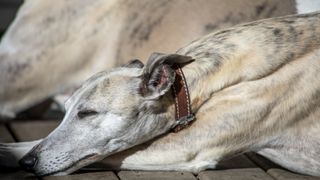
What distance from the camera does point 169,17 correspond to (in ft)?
10.9

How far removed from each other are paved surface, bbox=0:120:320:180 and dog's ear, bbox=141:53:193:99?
1.05 feet

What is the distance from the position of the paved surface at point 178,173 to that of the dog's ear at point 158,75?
1.05ft

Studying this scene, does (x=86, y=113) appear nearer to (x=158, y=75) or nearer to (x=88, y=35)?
(x=158, y=75)

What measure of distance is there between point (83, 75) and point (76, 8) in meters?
0.30

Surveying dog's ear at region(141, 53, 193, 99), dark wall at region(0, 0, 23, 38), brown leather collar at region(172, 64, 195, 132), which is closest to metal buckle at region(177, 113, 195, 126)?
brown leather collar at region(172, 64, 195, 132)

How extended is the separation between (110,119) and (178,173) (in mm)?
343

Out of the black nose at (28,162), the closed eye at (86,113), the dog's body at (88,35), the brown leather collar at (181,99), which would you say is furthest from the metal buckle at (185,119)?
the dog's body at (88,35)

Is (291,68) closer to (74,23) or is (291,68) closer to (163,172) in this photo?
(163,172)

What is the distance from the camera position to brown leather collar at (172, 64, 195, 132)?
8.70ft

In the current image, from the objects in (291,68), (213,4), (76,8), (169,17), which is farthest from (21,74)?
(291,68)

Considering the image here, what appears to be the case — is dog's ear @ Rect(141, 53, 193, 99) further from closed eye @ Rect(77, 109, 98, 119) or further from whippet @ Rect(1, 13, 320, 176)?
closed eye @ Rect(77, 109, 98, 119)

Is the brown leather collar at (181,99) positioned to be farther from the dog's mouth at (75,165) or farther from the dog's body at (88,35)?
the dog's body at (88,35)

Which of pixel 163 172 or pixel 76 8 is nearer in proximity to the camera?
pixel 163 172

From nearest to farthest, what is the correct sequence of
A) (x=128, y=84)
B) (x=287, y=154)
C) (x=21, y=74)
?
(x=128, y=84)
(x=287, y=154)
(x=21, y=74)
